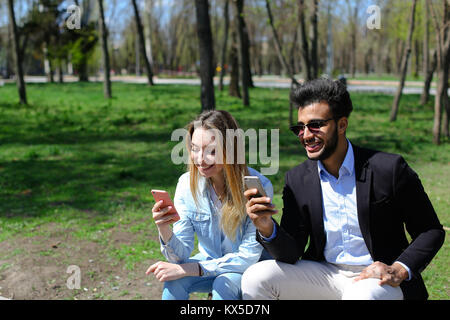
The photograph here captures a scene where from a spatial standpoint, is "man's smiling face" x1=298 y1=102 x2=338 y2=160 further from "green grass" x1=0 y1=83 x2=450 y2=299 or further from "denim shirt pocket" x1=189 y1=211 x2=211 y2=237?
"green grass" x1=0 y1=83 x2=450 y2=299

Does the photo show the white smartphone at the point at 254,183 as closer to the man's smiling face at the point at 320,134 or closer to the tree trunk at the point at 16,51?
the man's smiling face at the point at 320,134

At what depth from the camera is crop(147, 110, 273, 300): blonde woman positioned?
9.65 ft

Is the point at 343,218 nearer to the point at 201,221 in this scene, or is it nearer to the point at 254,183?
the point at 254,183

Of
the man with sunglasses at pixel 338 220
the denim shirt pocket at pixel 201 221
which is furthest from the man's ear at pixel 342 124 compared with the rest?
the denim shirt pocket at pixel 201 221

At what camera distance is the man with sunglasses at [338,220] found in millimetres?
2588

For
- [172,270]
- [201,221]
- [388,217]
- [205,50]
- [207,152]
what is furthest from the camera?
[205,50]

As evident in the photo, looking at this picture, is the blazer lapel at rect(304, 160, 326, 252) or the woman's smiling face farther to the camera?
the woman's smiling face

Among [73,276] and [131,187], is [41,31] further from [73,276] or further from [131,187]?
[73,276]

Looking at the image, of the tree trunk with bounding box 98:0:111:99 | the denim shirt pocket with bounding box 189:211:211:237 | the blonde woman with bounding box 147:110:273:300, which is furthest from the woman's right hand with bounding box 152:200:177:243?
the tree trunk with bounding box 98:0:111:99

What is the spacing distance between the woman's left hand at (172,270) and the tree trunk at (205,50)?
8.45 meters

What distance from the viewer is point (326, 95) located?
2.73m

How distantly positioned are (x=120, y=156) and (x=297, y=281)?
8.00 metres

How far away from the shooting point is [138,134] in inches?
506

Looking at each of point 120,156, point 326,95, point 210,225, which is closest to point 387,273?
point 326,95
